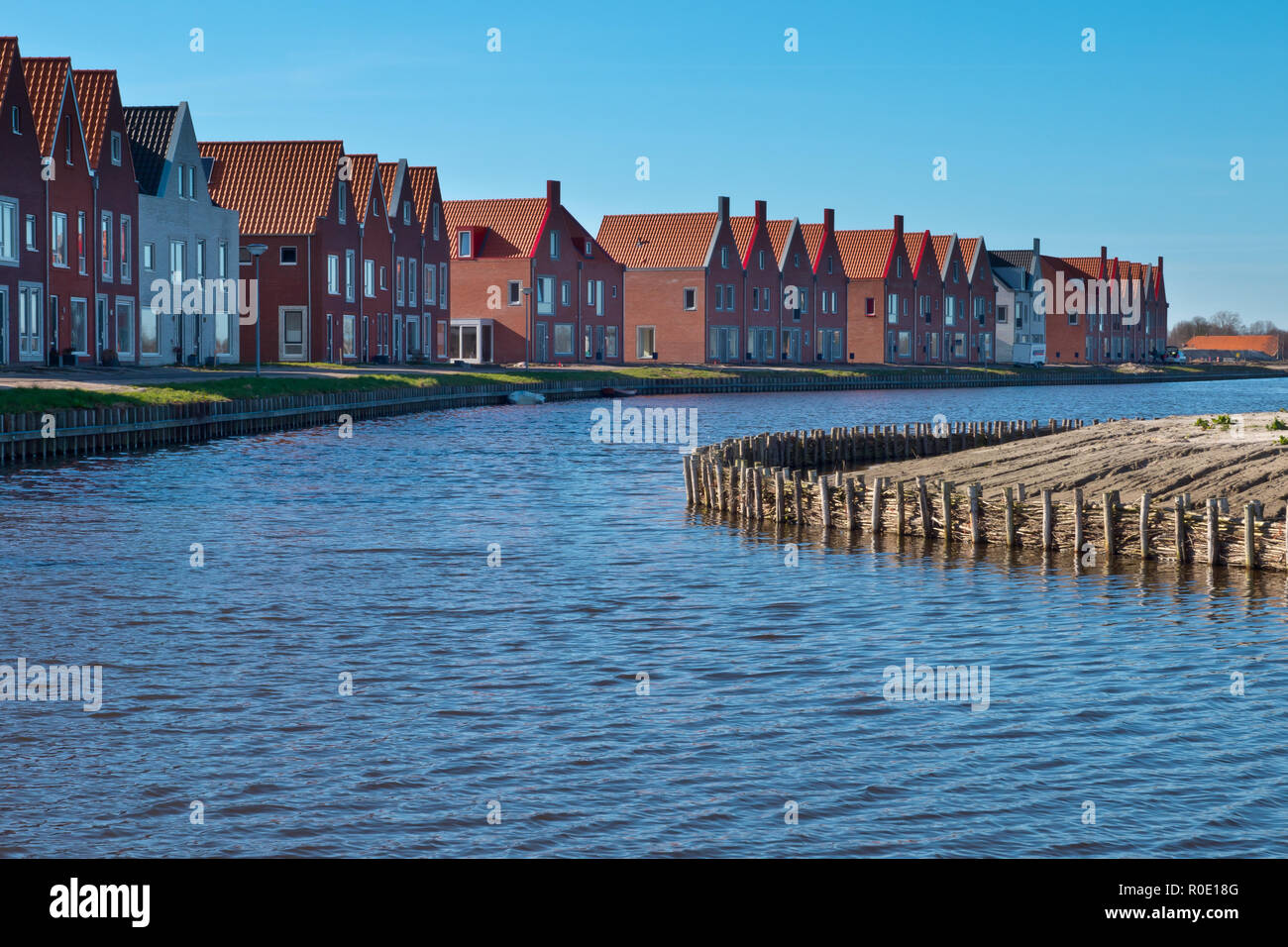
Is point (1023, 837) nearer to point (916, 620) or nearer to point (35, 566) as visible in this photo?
point (916, 620)

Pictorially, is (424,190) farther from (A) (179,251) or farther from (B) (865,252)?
(B) (865,252)

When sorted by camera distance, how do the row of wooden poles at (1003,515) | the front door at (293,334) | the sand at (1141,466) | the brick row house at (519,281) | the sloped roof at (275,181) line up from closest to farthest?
the row of wooden poles at (1003,515), the sand at (1141,466), the front door at (293,334), the sloped roof at (275,181), the brick row house at (519,281)

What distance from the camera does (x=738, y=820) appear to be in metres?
9.80

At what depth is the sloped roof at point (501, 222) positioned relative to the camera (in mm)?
91188

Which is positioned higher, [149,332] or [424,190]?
[424,190]

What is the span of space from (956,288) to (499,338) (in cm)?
5121

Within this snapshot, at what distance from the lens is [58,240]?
2074 inches

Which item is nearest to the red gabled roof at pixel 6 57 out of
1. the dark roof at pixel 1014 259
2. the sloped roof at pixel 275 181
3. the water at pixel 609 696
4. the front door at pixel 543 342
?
the sloped roof at pixel 275 181

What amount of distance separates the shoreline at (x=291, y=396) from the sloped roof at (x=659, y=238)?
11.1 metres

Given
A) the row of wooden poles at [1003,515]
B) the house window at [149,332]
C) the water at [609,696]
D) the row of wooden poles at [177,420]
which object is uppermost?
the house window at [149,332]

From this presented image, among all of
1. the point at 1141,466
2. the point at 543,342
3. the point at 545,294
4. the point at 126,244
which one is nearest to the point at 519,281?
Answer: the point at 545,294

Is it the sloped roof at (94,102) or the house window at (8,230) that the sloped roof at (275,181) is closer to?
the sloped roof at (94,102)

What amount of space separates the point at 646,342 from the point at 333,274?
3292 centimetres

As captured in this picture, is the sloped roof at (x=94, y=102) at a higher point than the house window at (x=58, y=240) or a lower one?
higher
